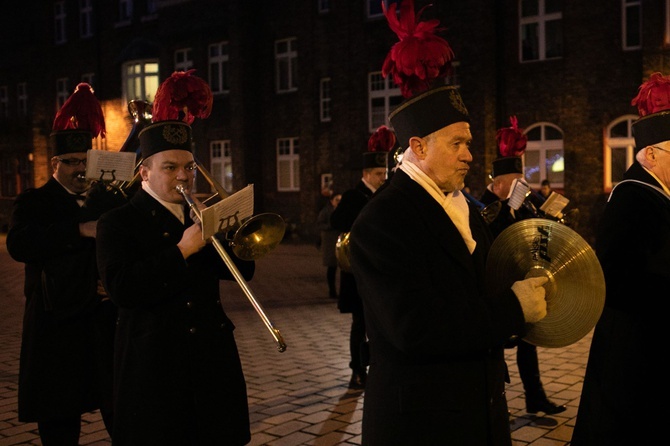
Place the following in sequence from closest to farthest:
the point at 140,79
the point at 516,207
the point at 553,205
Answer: the point at 516,207, the point at 553,205, the point at 140,79

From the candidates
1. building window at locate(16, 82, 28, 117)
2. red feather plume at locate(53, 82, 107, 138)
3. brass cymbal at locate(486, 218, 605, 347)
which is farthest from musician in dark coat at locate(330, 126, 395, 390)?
building window at locate(16, 82, 28, 117)

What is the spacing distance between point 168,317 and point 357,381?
3.88 metres

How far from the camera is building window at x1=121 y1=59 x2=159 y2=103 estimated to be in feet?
109

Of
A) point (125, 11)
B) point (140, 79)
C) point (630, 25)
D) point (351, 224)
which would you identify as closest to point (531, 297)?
point (351, 224)

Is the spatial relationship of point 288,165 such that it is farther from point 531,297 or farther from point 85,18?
point 531,297

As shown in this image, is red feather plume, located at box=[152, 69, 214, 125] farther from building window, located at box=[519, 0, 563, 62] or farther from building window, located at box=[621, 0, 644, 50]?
building window, located at box=[519, 0, 563, 62]

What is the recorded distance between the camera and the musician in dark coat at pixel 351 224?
720 cm

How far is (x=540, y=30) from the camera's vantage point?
72.4 feet

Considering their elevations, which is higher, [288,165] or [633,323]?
[288,165]

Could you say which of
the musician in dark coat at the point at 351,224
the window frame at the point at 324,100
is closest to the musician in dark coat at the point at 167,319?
the musician in dark coat at the point at 351,224

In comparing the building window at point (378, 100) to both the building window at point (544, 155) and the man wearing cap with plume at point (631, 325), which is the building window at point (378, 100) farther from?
the man wearing cap with plume at point (631, 325)

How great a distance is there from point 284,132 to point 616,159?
13100 millimetres

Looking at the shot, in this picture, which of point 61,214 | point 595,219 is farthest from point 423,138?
point 595,219

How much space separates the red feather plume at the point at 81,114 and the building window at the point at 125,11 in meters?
31.4
